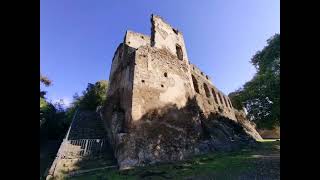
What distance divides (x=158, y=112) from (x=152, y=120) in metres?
0.72

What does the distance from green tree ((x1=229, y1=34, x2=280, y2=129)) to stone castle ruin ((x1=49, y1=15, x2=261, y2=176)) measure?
6.40 feet

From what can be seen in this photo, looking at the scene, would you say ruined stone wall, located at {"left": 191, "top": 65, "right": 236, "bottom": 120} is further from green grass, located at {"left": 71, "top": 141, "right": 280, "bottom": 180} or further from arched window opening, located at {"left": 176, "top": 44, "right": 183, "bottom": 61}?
green grass, located at {"left": 71, "top": 141, "right": 280, "bottom": 180}

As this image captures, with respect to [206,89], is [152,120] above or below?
below

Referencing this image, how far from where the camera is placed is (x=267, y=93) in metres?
16.8

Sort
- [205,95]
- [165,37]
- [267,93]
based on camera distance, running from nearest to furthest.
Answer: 1. [267,93]
2. [165,37]
3. [205,95]

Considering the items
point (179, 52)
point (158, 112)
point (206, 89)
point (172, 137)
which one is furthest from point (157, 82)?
point (206, 89)

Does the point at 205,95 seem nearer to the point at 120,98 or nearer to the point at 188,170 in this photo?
the point at 120,98

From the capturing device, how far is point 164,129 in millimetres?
14250

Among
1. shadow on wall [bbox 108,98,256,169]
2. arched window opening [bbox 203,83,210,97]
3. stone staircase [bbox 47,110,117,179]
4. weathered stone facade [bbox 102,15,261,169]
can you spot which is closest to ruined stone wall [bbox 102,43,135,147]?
weathered stone facade [bbox 102,15,261,169]
